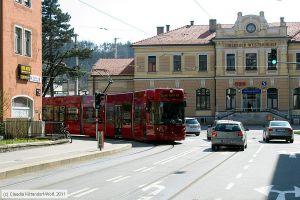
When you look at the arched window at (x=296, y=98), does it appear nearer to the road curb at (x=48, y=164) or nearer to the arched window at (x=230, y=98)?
the arched window at (x=230, y=98)

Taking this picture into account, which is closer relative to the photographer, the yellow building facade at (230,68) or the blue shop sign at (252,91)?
the yellow building facade at (230,68)

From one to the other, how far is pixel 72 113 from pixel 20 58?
8560mm

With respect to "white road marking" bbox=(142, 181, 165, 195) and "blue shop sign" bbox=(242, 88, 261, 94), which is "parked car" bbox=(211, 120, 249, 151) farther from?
"blue shop sign" bbox=(242, 88, 261, 94)

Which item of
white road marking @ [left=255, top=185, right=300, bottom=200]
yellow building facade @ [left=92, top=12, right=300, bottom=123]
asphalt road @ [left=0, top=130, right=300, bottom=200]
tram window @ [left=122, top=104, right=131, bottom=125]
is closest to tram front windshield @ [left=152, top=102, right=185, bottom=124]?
tram window @ [left=122, top=104, right=131, bottom=125]

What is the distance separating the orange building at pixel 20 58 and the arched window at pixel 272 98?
3870 centimetres

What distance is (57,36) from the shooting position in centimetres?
7569

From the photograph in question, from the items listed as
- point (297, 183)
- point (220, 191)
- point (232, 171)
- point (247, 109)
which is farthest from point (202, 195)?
point (247, 109)

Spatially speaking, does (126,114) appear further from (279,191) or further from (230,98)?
(230,98)

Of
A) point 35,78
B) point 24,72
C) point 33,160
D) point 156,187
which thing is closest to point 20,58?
point 24,72

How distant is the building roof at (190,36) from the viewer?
→ 238 ft

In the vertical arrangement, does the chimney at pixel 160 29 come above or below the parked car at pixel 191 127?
above

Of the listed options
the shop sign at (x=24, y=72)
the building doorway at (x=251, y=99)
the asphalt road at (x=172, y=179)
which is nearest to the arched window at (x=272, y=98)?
the building doorway at (x=251, y=99)

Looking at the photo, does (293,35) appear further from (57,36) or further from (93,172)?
(93,172)

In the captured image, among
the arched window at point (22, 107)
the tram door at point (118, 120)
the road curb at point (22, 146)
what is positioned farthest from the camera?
the tram door at point (118, 120)
